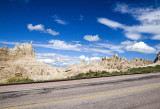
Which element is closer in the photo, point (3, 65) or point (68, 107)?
point (68, 107)

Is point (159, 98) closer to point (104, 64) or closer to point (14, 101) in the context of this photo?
point (14, 101)

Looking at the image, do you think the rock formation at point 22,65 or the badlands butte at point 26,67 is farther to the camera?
the rock formation at point 22,65

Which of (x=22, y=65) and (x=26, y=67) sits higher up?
(x=22, y=65)

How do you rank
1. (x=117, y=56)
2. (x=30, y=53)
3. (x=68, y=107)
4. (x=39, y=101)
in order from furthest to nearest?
1. (x=117, y=56)
2. (x=30, y=53)
3. (x=39, y=101)
4. (x=68, y=107)

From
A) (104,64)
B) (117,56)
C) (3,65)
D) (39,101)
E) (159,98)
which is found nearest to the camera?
(39,101)

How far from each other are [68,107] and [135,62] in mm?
58227

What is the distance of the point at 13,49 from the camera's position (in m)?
45.9

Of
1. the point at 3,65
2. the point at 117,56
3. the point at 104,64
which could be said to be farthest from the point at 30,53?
the point at 117,56

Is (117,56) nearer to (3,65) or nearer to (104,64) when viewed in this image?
(104,64)

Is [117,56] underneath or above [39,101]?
above

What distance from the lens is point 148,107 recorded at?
18.6 feet

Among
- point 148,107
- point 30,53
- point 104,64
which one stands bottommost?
point 148,107

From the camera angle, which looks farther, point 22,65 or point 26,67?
point 26,67

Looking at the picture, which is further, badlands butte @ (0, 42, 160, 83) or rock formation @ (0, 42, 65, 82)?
rock formation @ (0, 42, 65, 82)
